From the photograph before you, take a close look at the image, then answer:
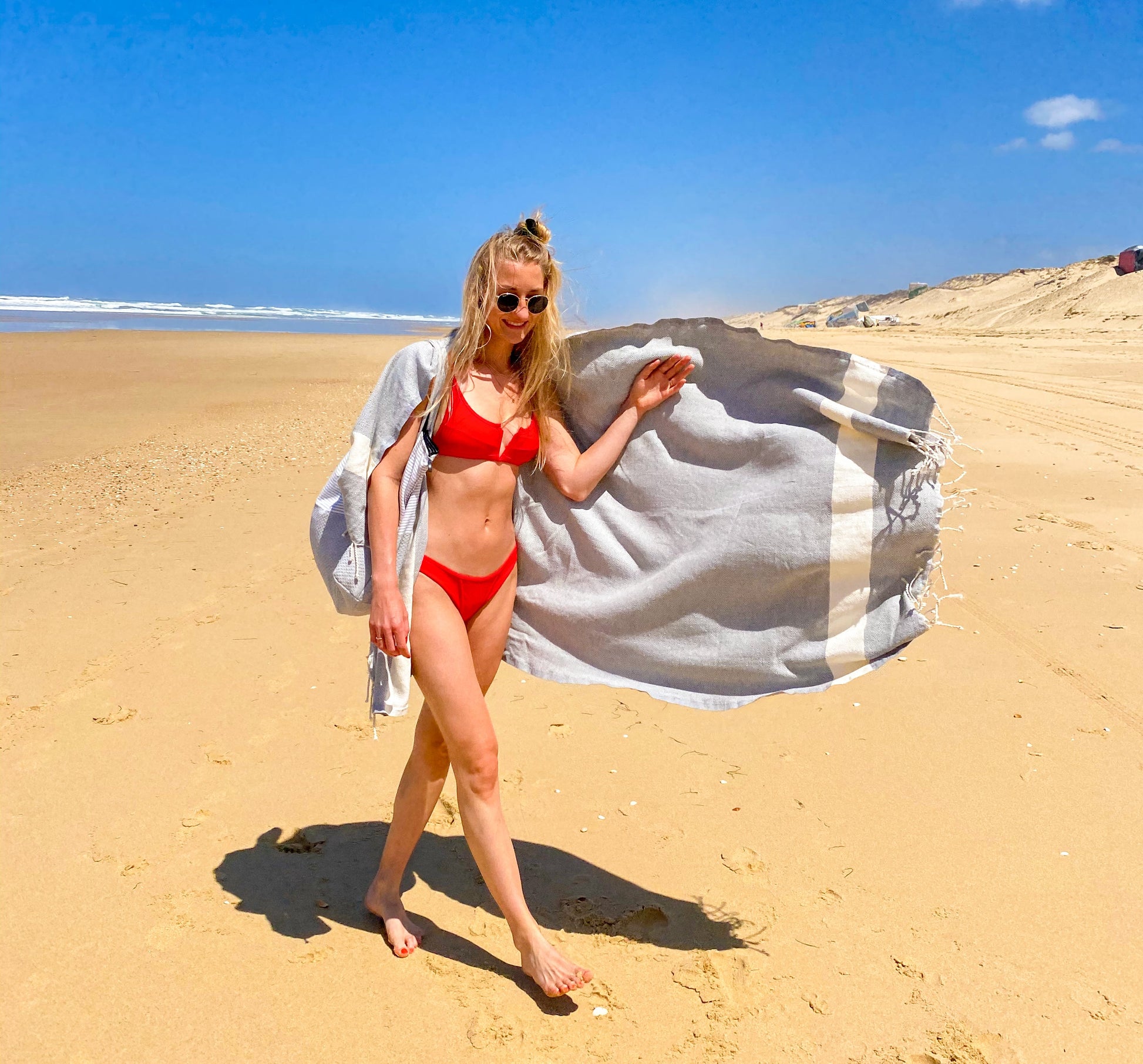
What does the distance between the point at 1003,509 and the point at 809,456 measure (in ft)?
18.7

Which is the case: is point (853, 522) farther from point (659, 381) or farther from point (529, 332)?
point (529, 332)

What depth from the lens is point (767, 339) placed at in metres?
2.96

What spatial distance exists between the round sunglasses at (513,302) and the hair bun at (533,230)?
0.59 ft

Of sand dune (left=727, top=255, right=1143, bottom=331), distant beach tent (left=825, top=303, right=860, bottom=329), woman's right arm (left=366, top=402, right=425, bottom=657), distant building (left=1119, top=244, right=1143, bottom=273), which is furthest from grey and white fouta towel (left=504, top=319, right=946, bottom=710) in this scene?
distant beach tent (left=825, top=303, right=860, bottom=329)

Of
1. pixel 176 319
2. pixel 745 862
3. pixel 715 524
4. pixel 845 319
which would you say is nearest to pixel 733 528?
pixel 715 524

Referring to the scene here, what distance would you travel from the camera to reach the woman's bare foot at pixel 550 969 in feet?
8.77

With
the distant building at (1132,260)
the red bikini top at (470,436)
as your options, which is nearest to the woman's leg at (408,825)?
the red bikini top at (470,436)

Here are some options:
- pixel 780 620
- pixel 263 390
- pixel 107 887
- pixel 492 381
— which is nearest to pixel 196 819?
pixel 107 887

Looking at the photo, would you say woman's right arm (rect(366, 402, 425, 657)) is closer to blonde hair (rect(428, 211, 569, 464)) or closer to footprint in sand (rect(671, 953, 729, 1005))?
blonde hair (rect(428, 211, 569, 464))

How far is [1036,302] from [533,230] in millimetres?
33986

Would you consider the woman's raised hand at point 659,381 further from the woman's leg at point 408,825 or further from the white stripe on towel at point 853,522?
the woman's leg at point 408,825

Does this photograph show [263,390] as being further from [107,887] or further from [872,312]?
[872,312]

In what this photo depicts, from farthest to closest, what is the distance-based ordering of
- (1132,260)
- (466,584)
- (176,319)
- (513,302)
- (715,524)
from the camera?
(176,319) < (1132,260) < (715,524) < (466,584) < (513,302)

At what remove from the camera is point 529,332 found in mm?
2887
